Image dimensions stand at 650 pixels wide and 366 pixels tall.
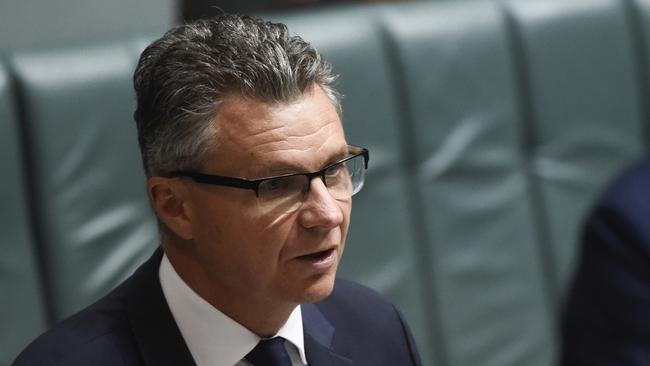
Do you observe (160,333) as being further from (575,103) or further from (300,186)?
(575,103)

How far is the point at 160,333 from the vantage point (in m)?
1.31

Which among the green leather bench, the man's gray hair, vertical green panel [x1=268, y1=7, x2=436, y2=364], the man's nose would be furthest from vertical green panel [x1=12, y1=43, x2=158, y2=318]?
the man's nose

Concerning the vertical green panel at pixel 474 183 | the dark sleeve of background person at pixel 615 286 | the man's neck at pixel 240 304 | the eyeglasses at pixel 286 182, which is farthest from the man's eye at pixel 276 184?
the vertical green panel at pixel 474 183

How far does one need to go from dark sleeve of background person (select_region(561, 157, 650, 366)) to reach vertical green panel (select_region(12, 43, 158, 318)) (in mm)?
864

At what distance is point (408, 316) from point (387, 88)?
0.43m

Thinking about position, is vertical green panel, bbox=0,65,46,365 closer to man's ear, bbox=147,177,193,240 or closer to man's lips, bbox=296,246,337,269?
man's ear, bbox=147,177,193,240

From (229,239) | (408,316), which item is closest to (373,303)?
(229,239)

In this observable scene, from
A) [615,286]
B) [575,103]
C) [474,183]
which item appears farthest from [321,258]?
[575,103]

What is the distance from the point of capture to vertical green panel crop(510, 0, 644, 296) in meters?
2.42

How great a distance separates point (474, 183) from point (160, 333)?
1.15 meters

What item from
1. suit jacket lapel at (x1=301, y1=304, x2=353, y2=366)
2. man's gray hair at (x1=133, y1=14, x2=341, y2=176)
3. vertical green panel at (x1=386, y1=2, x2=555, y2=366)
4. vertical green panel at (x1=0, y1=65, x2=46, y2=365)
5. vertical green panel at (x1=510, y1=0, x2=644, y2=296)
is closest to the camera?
man's gray hair at (x1=133, y1=14, x2=341, y2=176)

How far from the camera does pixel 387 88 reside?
2.24 metres

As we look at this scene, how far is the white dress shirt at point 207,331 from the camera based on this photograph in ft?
4.30

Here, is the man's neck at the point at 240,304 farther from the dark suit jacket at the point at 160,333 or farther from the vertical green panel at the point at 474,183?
the vertical green panel at the point at 474,183
